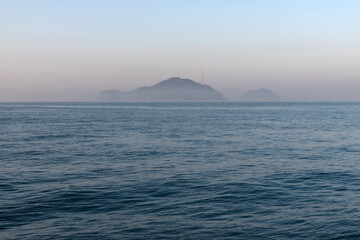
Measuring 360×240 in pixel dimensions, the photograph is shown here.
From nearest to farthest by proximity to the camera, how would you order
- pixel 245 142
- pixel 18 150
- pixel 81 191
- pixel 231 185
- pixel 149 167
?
pixel 81 191 → pixel 231 185 → pixel 149 167 → pixel 18 150 → pixel 245 142

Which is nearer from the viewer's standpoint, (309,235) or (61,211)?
(309,235)

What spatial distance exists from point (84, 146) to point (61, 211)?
2524cm

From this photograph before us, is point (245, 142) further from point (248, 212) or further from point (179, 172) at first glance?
point (248, 212)

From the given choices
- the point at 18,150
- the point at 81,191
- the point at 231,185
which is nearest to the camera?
the point at 81,191

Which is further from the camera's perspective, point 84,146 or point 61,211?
point 84,146

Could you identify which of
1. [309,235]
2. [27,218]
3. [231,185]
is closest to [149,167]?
[231,185]

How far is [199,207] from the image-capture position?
18422 millimetres

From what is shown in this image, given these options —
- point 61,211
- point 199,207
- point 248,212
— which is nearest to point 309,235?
point 248,212

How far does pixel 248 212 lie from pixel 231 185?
221 inches

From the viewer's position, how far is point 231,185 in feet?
76.3

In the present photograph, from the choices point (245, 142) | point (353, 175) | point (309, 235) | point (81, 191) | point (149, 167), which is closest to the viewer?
point (309, 235)

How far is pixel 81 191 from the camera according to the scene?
2150 centimetres

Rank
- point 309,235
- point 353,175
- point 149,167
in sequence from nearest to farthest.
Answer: point 309,235 → point 353,175 → point 149,167

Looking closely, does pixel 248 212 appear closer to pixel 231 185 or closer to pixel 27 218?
pixel 231 185
